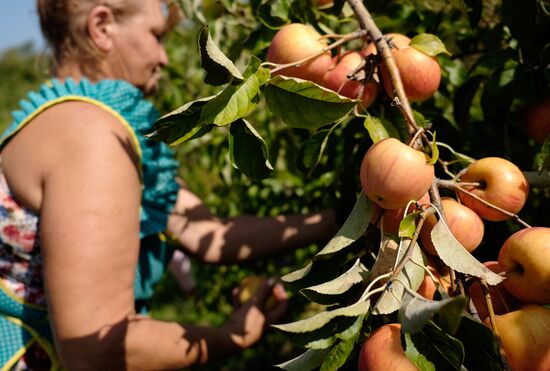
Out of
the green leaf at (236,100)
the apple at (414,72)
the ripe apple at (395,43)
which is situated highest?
the green leaf at (236,100)

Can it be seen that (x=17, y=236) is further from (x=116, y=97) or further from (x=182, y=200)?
(x=182, y=200)

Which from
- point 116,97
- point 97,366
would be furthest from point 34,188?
point 97,366

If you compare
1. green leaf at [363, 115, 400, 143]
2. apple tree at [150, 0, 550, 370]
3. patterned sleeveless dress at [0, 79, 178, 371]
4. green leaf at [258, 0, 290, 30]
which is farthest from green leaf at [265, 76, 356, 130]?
patterned sleeveless dress at [0, 79, 178, 371]

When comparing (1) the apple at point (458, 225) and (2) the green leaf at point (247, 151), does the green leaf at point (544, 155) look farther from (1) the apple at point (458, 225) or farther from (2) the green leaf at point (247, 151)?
(2) the green leaf at point (247, 151)

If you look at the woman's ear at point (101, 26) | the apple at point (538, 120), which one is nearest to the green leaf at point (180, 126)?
the apple at point (538, 120)

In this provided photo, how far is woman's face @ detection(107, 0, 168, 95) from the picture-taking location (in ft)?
4.28

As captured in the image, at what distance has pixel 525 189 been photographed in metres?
0.71

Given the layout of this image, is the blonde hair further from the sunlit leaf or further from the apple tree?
the sunlit leaf

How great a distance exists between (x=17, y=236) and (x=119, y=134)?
32 centimetres

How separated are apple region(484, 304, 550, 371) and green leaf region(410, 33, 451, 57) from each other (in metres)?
0.40

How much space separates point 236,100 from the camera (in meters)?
0.64

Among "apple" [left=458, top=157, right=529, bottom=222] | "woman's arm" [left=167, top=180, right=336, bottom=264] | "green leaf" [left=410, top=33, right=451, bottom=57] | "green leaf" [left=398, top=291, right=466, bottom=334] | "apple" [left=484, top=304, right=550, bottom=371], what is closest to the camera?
"green leaf" [left=398, top=291, right=466, bottom=334]

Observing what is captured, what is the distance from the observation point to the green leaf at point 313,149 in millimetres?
861

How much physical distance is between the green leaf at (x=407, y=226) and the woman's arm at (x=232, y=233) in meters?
0.90
